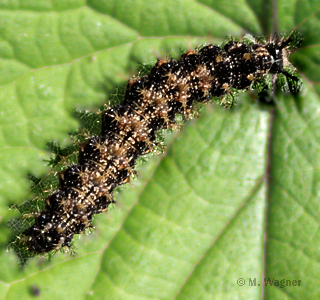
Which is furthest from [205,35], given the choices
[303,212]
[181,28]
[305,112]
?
[303,212]

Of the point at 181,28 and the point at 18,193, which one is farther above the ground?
the point at 181,28

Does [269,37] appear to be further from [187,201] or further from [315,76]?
[187,201]

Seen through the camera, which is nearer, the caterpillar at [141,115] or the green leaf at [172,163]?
the caterpillar at [141,115]

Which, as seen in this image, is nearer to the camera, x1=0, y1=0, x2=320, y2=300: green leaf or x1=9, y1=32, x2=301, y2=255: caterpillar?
x1=9, y1=32, x2=301, y2=255: caterpillar

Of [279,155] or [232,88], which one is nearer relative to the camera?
[279,155]
